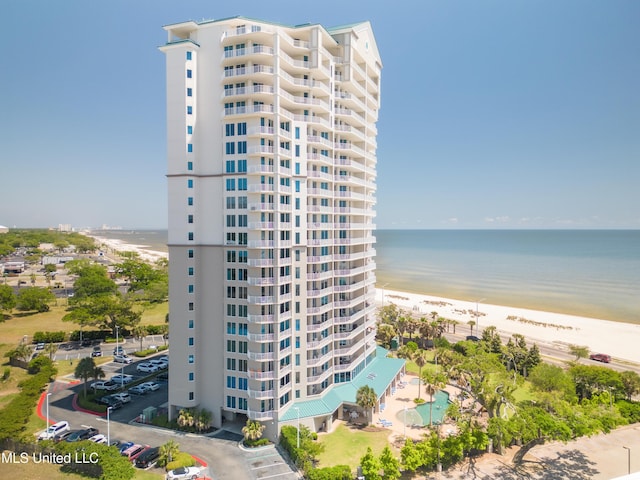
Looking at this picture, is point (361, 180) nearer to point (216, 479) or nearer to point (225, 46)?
point (225, 46)

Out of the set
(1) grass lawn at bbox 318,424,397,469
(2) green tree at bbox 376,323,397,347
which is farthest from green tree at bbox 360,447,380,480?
(2) green tree at bbox 376,323,397,347

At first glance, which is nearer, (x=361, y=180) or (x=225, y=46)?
(x=225, y=46)

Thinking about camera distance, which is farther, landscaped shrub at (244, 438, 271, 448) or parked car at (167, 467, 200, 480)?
landscaped shrub at (244, 438, 271, 448)

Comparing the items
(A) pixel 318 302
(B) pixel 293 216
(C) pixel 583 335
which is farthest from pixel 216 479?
(C) pixel 583 335

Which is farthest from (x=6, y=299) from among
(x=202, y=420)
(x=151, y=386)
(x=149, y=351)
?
(x=202, y=420)

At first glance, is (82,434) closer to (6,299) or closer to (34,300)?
(6,299)

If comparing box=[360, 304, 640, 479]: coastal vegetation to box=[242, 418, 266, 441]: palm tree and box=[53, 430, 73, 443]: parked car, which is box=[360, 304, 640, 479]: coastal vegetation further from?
box=[53, 430, 73, 443]: parked car

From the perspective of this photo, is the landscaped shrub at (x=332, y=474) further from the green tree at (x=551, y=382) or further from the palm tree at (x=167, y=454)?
the green tree at (x=551, y=382)
